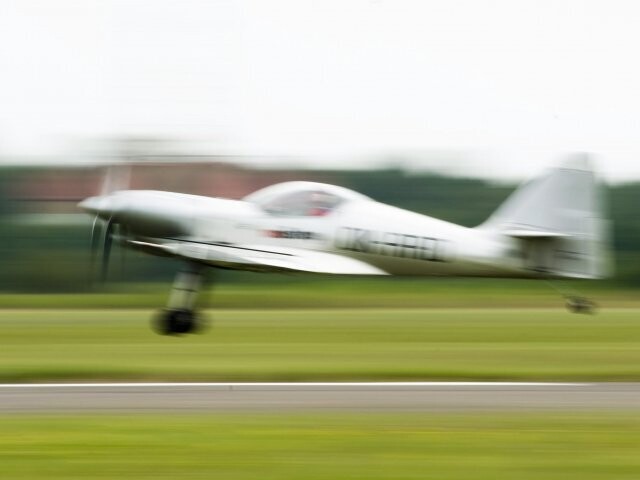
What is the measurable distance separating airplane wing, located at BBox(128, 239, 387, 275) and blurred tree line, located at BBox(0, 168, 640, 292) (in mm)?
18595

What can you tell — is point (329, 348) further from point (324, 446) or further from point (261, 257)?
point (324, 446)

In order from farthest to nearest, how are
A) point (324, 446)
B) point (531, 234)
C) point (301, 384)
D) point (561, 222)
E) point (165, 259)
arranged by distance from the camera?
point (165, 259) < point (561, 222) < point (531, 234) < point (301, 384) < point (324, 446)

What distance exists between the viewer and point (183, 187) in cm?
3853

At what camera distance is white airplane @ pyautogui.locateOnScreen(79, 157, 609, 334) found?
1752 centimetres

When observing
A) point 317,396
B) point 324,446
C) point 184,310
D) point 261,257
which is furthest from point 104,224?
point 324,446

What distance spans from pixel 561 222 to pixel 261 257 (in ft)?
15.0

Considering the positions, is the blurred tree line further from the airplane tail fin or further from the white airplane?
the airplane tail fin

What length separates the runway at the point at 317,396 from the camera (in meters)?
10.3

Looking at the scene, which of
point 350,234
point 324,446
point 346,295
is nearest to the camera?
point 324,446

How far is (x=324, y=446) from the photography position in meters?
8.34

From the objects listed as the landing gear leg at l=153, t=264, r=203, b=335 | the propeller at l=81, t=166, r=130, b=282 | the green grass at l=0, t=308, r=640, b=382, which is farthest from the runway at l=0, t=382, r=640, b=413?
the propeller at l=81, t=166, r=130, b=282

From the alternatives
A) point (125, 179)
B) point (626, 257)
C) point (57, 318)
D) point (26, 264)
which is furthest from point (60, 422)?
point (626, 257)

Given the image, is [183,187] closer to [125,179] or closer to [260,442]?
[125,179]

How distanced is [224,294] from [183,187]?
3791 mm
